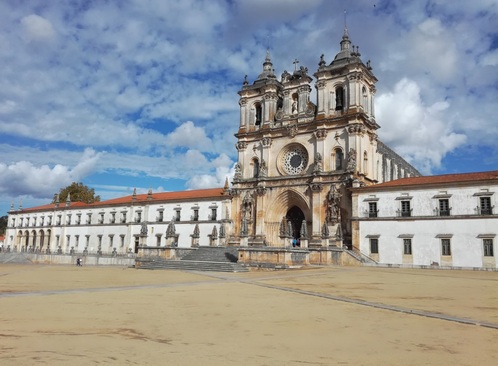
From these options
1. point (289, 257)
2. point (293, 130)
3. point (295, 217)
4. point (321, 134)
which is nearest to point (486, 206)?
point (289, 257)

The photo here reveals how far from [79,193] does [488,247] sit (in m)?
69.2

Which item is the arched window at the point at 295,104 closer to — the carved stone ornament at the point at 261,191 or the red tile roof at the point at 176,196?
the carved stone ornament at the point at 261,191

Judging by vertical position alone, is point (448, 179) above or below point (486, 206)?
above

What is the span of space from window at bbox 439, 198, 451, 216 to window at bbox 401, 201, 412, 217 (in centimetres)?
233

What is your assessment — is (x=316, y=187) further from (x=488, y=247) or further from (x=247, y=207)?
(x=488, y=247)

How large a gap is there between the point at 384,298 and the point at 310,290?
2.83 meters

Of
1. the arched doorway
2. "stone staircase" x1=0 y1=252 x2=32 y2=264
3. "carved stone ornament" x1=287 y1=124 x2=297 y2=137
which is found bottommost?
"stone staircase" x1=0 y1=252 x2=32 y2=264

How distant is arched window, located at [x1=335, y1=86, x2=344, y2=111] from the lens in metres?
42.1

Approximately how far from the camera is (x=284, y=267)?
27328 mm

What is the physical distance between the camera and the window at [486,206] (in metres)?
31.1

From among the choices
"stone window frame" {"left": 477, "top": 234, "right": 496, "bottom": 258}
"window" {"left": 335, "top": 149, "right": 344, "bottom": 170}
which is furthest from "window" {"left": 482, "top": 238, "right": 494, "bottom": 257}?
"window" {"left": 335, "top": 149, "right": 344, "bottom": 170}

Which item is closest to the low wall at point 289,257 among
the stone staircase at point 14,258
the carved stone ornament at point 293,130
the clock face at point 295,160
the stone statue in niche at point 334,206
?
A: the stone statue in niche at point 334,206

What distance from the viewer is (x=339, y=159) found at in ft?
133

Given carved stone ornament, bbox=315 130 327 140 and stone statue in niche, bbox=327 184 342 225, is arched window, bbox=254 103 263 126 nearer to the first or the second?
carved stone ornament, bbox=315 130 327 140
